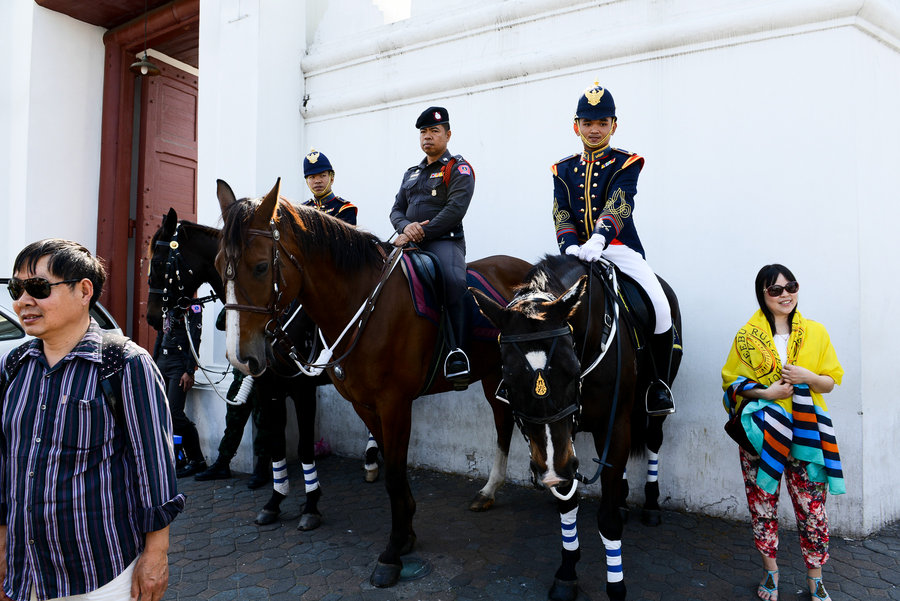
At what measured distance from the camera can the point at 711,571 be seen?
3.38 meters

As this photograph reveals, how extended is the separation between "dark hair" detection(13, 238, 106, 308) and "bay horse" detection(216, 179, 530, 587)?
1141mm

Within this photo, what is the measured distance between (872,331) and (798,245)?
2.46 ft

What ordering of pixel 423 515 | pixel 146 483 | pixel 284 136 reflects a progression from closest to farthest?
pixel 146 483
pixel 423 515
pixel 284 136

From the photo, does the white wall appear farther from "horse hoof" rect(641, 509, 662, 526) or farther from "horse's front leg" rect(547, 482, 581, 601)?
"horse's front leg" rect(547, 482, 581, 601)

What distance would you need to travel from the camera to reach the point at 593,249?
327cm

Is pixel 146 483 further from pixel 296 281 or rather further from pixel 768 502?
pixel 768 502

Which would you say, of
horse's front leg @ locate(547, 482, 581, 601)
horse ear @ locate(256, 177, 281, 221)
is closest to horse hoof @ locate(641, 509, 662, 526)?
horse's front leg @ locate(547, 482, 581, 601)

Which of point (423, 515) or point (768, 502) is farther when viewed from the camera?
point (423, 515)

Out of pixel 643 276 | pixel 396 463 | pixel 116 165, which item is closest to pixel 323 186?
pixel 396 463

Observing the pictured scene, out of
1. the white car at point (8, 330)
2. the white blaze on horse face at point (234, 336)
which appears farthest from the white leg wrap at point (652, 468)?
the white car at point (8, 330)

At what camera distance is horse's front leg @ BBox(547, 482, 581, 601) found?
3027 millimetres

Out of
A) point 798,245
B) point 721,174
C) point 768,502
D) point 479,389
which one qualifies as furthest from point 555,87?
point 768,502

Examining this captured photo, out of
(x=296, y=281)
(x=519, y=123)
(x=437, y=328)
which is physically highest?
(x=519, y=123)

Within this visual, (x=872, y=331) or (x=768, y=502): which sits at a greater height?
(x=872, y=331)
